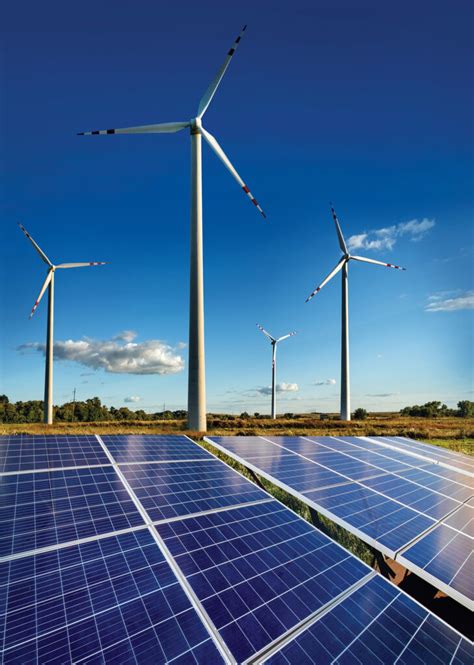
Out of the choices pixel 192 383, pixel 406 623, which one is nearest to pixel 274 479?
pixel 406 623

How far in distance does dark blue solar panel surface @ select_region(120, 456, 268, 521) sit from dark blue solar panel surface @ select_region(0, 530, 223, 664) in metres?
1.70

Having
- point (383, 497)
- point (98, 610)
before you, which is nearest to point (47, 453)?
point (98, 610)

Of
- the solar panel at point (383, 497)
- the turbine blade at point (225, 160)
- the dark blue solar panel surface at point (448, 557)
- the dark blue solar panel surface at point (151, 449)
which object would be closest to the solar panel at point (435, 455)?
the solar panel at point (383, 497)

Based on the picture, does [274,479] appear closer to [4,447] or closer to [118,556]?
[118,556]

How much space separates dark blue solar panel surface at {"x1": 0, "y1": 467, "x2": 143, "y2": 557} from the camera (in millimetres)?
6734

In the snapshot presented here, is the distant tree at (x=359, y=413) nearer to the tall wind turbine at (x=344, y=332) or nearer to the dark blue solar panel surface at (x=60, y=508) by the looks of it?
the tall wind turbine at (x=344, y=332)

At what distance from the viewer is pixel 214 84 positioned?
34.6 meters

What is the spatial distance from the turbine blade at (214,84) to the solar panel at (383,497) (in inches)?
1279

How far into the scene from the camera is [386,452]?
1812 cm

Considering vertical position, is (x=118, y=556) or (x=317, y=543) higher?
(x=118, y=556)

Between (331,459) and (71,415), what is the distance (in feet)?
361

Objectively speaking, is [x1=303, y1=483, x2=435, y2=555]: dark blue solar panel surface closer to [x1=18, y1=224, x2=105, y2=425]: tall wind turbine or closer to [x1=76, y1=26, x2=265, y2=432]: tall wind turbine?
[x1=76, y1=26, x2=265, y2=432]: tall wind turbine

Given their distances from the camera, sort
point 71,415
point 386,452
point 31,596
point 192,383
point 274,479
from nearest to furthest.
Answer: point 31,596, point 274,479, point 386,452, point 192,383, point 71,415

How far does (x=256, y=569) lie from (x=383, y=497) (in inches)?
238
